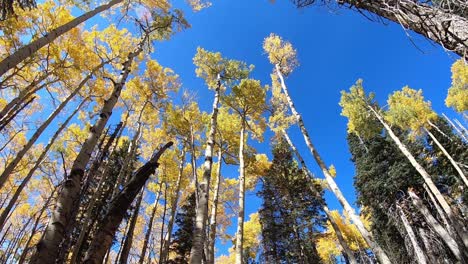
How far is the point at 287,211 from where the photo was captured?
1616 centimetres

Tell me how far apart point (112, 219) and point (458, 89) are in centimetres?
2348

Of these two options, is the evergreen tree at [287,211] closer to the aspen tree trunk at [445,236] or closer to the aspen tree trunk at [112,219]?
the aspen tree trunk at [445,236]

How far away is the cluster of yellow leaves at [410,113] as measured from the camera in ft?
55.1

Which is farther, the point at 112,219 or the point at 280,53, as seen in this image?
the point at 280,53

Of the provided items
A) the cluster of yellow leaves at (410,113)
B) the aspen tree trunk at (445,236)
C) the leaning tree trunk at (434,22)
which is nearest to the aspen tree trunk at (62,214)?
the leaning tree trunk at (434,22)

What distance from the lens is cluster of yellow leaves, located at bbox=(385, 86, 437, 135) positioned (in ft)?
55.1

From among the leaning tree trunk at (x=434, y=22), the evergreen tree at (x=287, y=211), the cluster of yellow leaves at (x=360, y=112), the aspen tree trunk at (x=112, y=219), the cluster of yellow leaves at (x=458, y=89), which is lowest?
the aspen tree trunk at (x=112, y=219)

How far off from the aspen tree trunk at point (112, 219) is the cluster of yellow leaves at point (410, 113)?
1793cm

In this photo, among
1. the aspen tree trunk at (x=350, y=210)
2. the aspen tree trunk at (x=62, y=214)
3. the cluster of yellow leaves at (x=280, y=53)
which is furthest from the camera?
the cluster of yellow leaves at (x=280, y=53)

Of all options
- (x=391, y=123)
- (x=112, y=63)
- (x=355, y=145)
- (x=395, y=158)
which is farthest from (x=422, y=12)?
(x=355, y=145)

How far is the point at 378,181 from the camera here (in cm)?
1471

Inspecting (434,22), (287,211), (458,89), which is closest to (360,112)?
(287,211)

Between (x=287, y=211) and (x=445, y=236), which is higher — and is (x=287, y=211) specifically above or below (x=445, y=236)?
above

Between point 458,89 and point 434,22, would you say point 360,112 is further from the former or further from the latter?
point 434,22
